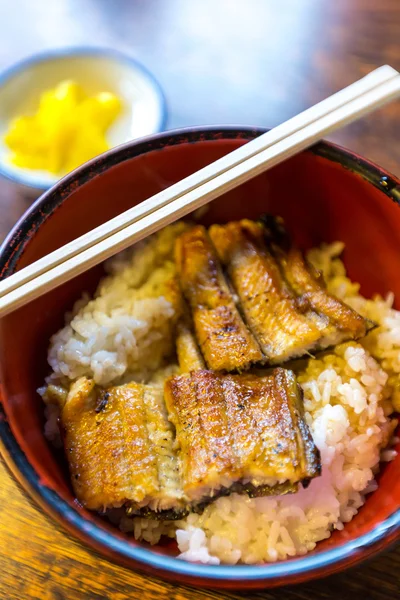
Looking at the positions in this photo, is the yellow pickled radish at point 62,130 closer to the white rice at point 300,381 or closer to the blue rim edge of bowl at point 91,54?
the blue rim edge of bowl at point 91,54

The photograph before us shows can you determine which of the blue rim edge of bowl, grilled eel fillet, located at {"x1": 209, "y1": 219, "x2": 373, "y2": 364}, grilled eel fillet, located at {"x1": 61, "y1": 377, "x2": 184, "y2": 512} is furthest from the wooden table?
A: grilled eel fillet, located at {"x1": 61, "y1": 377, "x2": 184, "y2": 512}

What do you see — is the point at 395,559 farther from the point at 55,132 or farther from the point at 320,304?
the point at 55,132

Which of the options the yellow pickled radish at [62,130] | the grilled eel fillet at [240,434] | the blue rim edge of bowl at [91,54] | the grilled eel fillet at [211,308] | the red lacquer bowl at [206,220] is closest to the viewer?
the red lacquer bowl at [206,220]

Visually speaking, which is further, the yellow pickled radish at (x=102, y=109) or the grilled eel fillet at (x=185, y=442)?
the yellow pickled radish at (x=102, y=109)

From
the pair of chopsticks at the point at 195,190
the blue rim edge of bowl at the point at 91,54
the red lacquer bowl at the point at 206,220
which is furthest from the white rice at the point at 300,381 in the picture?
the blue rim edge of bowl at the point at 91,54

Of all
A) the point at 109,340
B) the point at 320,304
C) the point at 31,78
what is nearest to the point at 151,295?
the point at 109,340

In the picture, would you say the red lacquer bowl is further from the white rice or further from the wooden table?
the wooden table
